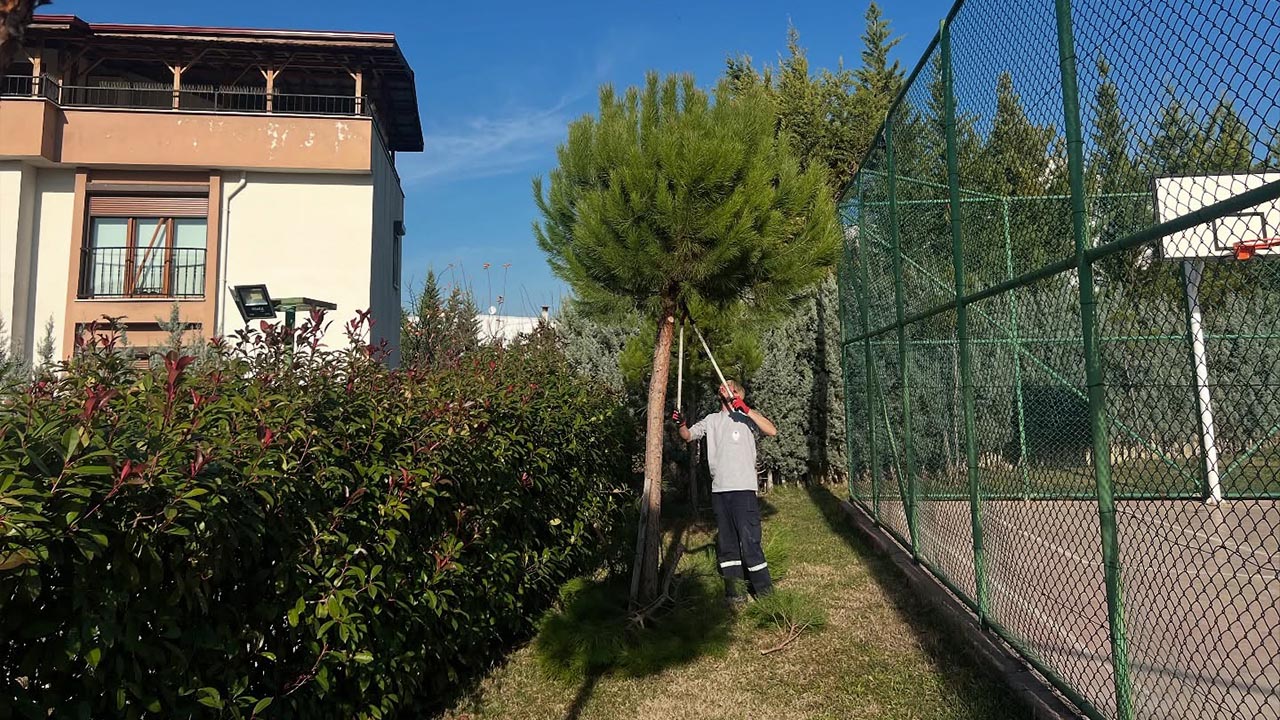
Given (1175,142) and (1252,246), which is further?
(1252,246)

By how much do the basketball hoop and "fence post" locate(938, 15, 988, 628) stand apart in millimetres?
1704

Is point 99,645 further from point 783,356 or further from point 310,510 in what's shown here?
point 783,356

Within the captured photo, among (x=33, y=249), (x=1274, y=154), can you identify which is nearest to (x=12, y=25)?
(x=1274, y=154)

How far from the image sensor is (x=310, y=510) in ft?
8.87

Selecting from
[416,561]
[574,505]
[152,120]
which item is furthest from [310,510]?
[152,120]

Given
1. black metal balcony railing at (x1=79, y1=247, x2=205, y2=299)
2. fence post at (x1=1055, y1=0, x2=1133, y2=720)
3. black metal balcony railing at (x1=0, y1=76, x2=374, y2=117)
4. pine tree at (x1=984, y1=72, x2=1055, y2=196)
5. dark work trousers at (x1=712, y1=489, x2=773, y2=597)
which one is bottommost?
dark work trousers at (x1=712, y1=489, x2=773, y2=597)

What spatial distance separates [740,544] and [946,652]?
68.6 inches

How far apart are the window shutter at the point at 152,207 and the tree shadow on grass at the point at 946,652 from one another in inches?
576

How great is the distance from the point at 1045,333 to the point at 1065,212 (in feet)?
4.51

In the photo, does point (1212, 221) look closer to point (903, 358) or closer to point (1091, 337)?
point (1091, 337)

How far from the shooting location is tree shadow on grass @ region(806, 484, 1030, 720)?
3.44m

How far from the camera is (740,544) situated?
5.66 m

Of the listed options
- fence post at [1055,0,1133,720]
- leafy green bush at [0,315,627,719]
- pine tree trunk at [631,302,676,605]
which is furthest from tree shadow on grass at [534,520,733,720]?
fence post at [1055,0,1133,720]

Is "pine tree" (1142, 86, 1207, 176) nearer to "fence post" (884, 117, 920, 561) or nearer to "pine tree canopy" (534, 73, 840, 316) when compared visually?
"pine tree canopy" (534, 73, 840, 316)
